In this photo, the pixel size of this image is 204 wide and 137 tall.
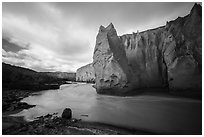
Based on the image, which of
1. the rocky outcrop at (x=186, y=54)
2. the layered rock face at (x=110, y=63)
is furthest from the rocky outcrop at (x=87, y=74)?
the rocky outcrop at (x=186, y=54)

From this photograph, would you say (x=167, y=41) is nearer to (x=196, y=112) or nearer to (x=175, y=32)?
(x=175, y=32)

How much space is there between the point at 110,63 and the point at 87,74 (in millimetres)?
29133

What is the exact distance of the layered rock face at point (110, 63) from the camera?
7.21m

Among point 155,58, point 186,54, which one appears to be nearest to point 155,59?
point 155,58

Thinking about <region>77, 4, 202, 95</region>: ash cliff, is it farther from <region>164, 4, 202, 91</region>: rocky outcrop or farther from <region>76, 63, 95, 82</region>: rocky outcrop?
<region>76, 63, 95, 82</region>: rocky outcrop

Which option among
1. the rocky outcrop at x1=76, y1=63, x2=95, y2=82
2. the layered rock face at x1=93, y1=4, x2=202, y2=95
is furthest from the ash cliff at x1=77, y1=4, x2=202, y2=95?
the rocky outcrop at x1=76, y1=63, x2=95, y2=82

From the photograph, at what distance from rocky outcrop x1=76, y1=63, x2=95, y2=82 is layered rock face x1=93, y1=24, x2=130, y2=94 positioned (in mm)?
25128

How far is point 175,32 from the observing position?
6.93 meters

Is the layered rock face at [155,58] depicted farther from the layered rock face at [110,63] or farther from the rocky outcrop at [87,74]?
the rocky outcrop at [87,74]

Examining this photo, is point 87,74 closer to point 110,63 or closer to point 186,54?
point 110,63

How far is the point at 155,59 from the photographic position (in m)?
7.75

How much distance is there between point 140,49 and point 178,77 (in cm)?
336

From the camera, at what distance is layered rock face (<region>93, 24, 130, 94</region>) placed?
721 centimetres

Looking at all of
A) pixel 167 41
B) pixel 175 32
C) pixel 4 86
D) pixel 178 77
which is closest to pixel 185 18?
pixel 175 32
